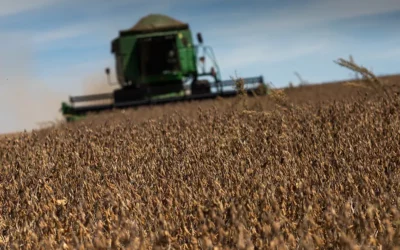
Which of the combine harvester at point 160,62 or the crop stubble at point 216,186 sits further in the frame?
the combine harvester at point 160,62

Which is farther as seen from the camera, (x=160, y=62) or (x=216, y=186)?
(x=160, y=62)

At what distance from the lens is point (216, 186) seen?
9.11 feet

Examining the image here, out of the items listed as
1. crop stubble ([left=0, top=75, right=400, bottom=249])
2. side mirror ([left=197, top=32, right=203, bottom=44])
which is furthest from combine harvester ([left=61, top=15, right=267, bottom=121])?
crop stubble ([left=0, top=75, right=400, bottom=249])

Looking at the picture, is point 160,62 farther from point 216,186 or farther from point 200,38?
point 216,186

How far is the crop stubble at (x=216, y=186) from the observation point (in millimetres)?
2039

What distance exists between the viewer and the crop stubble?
2.04 meters

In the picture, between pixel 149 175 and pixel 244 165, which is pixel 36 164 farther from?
pixel 244 165

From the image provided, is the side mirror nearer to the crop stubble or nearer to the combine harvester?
the combine harvester

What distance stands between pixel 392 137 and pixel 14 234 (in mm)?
2650

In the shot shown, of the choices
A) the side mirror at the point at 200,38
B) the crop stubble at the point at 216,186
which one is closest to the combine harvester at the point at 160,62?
the side mirror at the point at 200,38

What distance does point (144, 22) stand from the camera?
60.1ft

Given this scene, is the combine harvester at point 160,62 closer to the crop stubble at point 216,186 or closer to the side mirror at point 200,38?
the side mirror at point 200,38

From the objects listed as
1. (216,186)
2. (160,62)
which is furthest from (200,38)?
(216,186)

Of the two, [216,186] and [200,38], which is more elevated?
[200,38]
